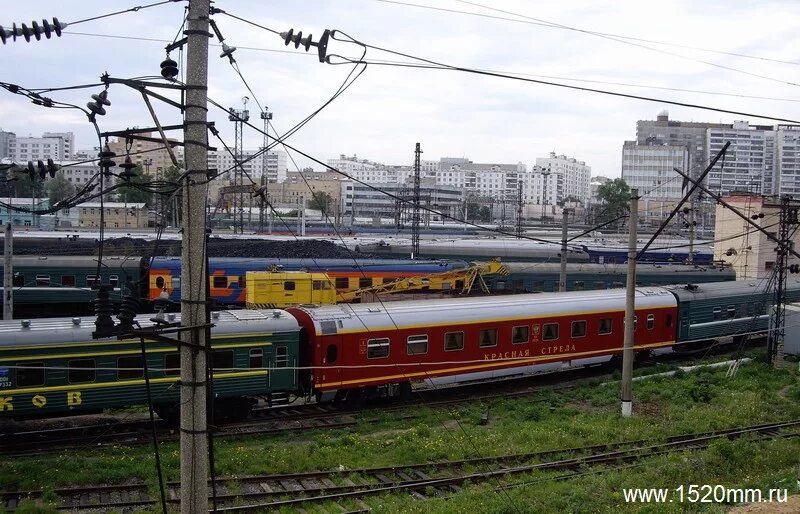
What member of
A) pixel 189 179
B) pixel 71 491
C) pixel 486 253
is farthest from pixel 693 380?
pixel 486 253

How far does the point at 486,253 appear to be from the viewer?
160ft

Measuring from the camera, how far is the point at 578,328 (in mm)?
23469

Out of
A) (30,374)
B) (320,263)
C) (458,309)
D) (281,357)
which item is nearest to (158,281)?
(320,263)

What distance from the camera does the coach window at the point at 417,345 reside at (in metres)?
19.8

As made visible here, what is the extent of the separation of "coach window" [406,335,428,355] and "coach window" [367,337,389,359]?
27.0 inches

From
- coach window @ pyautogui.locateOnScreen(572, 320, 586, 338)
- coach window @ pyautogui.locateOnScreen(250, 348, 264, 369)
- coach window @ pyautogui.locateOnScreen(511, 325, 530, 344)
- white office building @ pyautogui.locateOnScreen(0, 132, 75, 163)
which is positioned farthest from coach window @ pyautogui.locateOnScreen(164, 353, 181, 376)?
white office building @ pyautogui.locateOnScreen(0, 132, 75, 163)

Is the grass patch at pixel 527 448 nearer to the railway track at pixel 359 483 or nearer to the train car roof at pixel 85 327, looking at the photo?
the railway track at pixel 359 483

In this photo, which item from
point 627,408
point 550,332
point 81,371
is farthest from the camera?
point 550,332

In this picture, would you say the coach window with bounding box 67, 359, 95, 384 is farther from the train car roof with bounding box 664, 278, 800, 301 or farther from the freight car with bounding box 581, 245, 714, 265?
the freight car with bounding box 581, 245, 714, 265

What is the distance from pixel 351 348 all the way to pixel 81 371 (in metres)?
6.36

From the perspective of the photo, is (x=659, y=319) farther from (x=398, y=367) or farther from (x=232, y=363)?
(x=232, y=363)

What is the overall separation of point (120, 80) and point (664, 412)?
55.1 ft

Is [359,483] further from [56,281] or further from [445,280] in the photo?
[56,281]

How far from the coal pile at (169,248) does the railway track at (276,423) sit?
13476 mm
